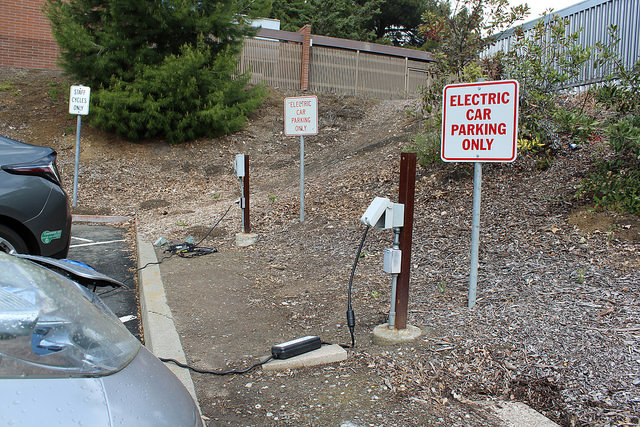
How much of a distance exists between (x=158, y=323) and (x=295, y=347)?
1408 millimetres

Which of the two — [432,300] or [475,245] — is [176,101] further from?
[475,245]

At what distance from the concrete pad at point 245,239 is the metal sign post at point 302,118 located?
96cm

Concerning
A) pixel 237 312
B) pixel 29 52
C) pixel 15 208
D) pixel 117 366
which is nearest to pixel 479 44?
pixel 237 312

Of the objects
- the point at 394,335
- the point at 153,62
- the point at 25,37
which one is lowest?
the point at 394,335

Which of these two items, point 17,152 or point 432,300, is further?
point 17,152

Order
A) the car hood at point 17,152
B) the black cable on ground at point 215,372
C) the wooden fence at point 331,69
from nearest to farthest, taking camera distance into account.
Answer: the black cable on ground at point 215,372 < the car hood at point 17,152 < the wooden fence at point 331,69

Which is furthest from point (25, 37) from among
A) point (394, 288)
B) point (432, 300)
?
point (394, 288)

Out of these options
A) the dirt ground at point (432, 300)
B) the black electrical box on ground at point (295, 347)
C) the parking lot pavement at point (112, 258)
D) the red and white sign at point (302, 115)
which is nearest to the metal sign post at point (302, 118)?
the red and white sign at point (302, 115)

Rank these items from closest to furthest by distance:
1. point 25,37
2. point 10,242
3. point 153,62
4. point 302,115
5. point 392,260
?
point 392,260 < point 10,242 < point 302,115 < point 153,62 < point 25,37

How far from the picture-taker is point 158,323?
4.70m

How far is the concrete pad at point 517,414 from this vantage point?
9.97ft

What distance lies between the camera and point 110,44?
48.9 feet

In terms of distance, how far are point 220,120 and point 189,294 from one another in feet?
34.7

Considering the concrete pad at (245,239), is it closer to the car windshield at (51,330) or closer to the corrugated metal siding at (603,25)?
the corrugated metal siding at (603,25)
